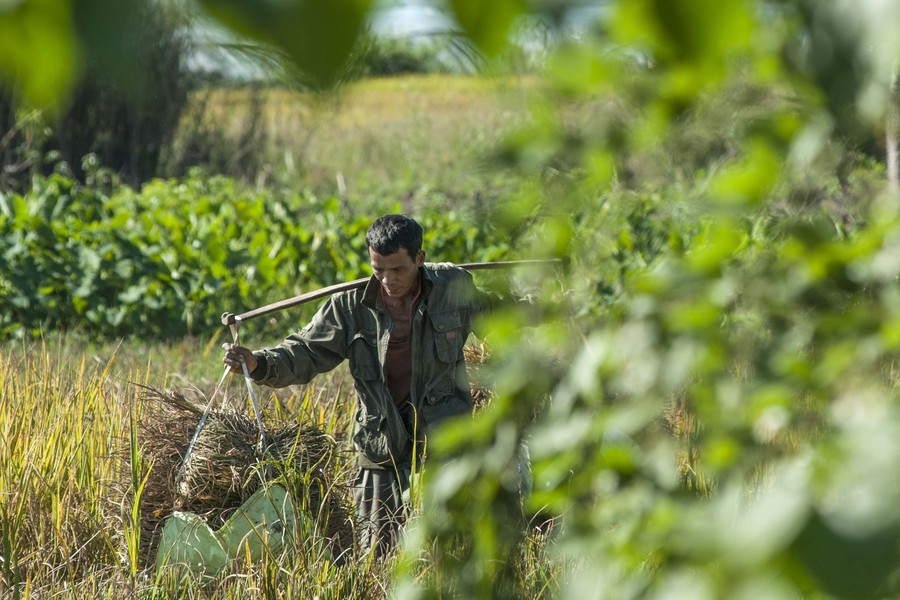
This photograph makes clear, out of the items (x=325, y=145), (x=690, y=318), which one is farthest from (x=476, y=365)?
(x=325, y=145)

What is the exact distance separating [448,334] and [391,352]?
269 mm

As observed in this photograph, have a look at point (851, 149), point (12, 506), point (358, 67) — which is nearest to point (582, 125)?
point (851, 149)

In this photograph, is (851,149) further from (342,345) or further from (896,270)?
(342,345)

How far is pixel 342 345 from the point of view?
4562 millimetres

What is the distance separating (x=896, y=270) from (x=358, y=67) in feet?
2.21

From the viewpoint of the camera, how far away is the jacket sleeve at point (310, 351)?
4.37 metres

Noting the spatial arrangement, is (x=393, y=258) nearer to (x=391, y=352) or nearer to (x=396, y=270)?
(x=396, y=270)

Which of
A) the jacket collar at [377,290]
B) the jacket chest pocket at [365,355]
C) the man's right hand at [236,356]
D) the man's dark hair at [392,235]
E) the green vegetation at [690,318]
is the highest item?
the green vegetation at [690,318]

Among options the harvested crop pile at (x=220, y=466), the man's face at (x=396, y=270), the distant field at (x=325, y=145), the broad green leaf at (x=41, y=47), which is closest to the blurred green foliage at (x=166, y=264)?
the distant field at (x=325, y=145)

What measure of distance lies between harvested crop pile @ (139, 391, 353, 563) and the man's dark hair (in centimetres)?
74

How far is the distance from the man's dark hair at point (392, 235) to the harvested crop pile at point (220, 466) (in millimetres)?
735

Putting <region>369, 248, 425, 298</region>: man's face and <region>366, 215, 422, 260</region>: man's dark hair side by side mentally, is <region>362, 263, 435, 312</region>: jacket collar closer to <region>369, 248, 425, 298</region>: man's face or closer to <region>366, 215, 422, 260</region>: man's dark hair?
<region>369, 248, 425, 298</region>: man's face

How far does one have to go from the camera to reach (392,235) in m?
4.26

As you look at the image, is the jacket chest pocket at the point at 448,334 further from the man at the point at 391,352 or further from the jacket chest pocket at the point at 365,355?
the jacket chest pocket at the point at 365,355
